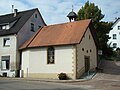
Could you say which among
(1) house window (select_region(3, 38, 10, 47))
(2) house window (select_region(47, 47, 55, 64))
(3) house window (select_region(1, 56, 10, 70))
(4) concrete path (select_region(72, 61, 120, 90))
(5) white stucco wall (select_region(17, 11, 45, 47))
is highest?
(5) white stucco wall (select_region(17, 11, 45, 47))

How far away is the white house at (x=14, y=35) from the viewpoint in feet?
124

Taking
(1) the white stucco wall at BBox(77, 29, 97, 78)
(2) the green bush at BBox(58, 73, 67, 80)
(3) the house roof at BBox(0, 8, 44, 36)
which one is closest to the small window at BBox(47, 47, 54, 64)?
(2) the green bush at BBox(58, 73, 67, 80)

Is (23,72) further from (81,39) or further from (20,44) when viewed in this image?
(81,39)

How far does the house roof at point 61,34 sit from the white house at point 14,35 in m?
1.82

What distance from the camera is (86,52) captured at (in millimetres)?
32594

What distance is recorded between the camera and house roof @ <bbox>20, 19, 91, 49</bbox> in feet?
101

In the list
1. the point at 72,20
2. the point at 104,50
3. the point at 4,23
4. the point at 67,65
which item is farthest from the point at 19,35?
the point at 104,50

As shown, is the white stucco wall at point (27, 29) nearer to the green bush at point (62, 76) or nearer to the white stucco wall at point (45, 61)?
the white stucco wall at point (45, 61)

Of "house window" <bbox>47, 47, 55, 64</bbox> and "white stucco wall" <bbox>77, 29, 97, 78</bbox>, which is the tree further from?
"house window" <bbox>47, 47, 55, 64</bbox>

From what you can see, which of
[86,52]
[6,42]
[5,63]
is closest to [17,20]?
[6,42]

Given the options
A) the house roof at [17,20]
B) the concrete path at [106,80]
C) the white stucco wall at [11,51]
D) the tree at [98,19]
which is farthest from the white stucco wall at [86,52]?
the tree at [98,19]

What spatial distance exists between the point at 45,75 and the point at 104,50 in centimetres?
1995

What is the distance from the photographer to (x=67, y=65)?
30.2 m

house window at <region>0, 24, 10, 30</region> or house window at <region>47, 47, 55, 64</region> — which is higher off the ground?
house window at <region>0, 24, 10, 30</region>
